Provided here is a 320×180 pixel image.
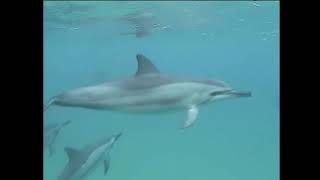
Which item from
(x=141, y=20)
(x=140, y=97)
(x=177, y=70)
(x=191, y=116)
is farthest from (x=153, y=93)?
(x=177, y=70)

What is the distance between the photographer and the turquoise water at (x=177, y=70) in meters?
18.8

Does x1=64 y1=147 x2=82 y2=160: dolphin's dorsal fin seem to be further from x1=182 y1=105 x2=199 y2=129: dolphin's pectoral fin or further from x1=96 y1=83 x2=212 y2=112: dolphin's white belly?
x1=182 y1=105 x2=199 y2=129: dolphin's pectoral fin

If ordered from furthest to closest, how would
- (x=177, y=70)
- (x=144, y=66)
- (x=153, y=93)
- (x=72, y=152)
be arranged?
(x=177, y=70) < (x=72, y=152) < (x=144, y=66) < (x=153, y=93)

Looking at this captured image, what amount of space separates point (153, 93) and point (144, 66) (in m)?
0.49

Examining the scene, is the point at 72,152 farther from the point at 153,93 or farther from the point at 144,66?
the point at 144,66

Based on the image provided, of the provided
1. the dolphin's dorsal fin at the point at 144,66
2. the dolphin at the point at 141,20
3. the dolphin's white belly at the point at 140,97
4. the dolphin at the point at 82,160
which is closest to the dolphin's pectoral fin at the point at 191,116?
the dolphin's white belly at the point at 140,97

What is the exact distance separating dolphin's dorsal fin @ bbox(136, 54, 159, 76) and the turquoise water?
1.28 metres

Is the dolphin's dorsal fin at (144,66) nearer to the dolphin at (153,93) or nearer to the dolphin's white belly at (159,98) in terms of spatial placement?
the dolphin at (153,93)

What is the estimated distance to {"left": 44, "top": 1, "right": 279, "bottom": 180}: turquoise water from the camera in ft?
61.6

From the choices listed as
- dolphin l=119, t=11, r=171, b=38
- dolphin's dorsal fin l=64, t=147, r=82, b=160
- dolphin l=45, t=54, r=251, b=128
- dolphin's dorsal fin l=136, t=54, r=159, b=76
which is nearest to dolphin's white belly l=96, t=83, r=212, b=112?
dolphin l=45, t=54, r=251, b=128

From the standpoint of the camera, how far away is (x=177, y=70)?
54.1 meters
